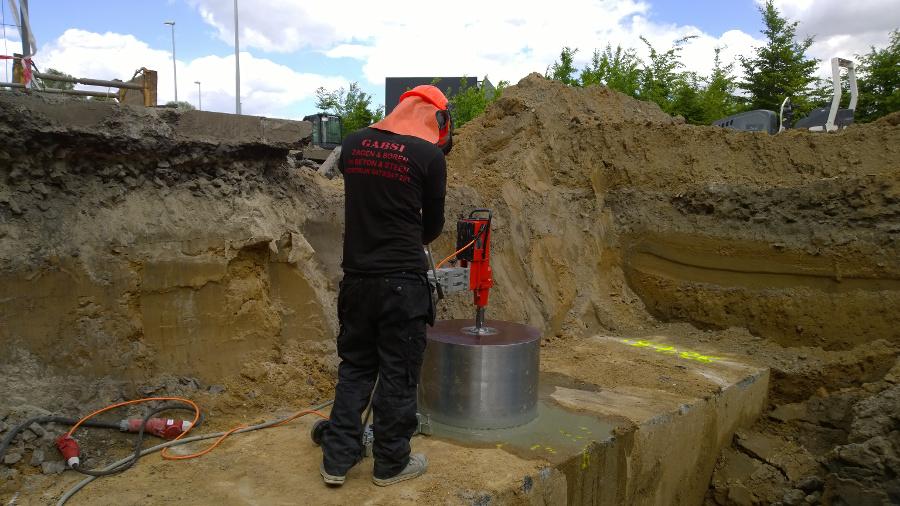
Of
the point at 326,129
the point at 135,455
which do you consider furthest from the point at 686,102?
the point at 135,455

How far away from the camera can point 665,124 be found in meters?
7.86

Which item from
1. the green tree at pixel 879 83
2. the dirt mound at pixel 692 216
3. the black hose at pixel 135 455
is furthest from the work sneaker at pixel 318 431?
the green tree at pixel 879 83

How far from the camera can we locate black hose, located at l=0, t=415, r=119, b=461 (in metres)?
3.03

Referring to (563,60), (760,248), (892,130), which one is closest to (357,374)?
(760,248)

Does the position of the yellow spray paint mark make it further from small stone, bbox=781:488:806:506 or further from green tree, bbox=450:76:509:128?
green tree, bbox=450:76:509:128

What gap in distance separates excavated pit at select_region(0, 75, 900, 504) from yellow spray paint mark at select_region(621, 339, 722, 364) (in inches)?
1.9

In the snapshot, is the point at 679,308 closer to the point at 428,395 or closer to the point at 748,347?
the point at 748,347

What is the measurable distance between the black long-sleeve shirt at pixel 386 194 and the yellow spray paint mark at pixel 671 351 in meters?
3.80

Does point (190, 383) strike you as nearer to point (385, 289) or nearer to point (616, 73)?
point (385, 289)

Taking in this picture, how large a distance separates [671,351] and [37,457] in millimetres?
5293

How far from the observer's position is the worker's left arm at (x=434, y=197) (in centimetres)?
311

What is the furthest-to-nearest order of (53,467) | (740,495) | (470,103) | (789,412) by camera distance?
(470,103) → (789,412) → (740,495) → (53,467)

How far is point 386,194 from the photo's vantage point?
303 cm

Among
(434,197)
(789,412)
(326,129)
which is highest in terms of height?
(326,129)
